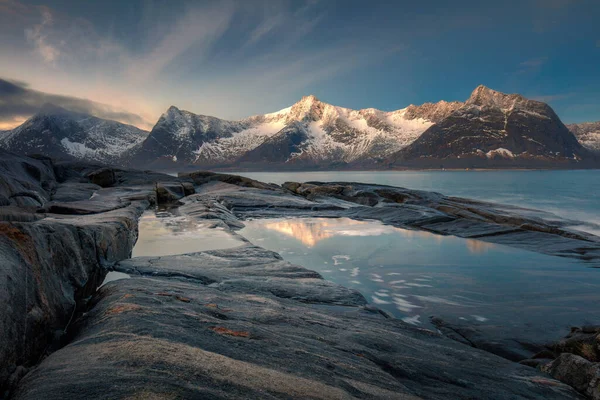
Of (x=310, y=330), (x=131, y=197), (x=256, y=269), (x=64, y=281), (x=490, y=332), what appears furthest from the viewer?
(x=131, y=197)

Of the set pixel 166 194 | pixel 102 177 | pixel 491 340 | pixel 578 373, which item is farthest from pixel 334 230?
pixel 102 177

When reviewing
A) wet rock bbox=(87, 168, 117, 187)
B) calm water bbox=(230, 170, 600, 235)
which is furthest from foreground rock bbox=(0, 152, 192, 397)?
calm water bbox=(230, 170, 600, 235)

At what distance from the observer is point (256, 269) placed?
7.69 meters

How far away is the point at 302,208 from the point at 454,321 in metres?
16.4

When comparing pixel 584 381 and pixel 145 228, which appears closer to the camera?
pixel 584 381

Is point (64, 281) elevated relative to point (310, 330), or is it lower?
elevated

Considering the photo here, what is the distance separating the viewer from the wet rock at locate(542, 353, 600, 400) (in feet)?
12.4

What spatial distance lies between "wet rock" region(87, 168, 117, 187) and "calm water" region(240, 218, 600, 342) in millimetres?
20116

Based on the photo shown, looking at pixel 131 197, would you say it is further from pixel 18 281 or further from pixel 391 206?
pixel 18 281

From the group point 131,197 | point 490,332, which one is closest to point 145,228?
point 131,197

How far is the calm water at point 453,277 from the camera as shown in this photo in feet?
22.7

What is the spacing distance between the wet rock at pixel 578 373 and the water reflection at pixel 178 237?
7887 millimetres

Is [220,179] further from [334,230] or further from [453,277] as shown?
[453,277]

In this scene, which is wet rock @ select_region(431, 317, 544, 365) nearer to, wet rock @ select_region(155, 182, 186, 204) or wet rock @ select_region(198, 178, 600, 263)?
wet rock @ select_region(198, 178, 600, 263)
